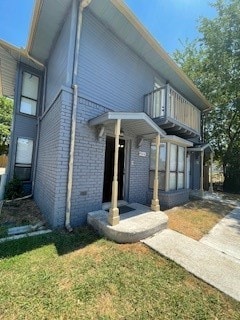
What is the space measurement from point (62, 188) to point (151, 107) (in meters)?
4.99

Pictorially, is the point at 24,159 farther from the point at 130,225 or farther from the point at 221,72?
the point at 221,72

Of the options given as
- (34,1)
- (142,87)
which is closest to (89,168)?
(142,87)

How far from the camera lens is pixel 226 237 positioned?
500 centimetres

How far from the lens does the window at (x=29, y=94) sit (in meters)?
8.74

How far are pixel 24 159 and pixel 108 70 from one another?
5.65 metres

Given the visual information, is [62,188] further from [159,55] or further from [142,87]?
[159,55]

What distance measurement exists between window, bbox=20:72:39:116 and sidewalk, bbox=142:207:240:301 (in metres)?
8.01

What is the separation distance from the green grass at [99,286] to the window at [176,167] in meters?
5.08

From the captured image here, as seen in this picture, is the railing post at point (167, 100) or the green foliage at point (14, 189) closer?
the railing post at point (167, 100)

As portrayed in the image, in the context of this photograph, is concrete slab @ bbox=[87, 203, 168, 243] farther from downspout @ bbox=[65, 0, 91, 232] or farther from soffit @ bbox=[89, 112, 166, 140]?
soffit @ bbox=[89, 112, 166, 140]

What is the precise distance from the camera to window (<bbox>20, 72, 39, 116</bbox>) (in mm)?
8742

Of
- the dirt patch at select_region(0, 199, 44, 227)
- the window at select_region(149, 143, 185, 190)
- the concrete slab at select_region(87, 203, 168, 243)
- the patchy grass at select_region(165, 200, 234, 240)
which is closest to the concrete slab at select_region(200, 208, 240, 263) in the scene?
the patchy grass at select_region(165, 200, 234, 240)

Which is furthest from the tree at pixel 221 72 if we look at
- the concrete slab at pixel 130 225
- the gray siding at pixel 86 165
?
the gray siding at pixel 86 165

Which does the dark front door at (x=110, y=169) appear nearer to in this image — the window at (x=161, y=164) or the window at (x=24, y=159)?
the window at (x=161, y=164)
